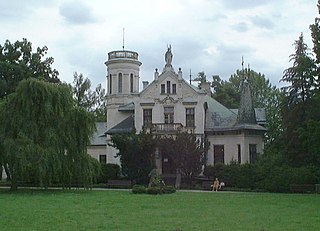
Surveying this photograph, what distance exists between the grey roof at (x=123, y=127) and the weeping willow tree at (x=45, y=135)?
51.1 feet

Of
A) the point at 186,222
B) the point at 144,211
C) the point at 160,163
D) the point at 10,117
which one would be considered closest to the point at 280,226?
the point at 186,222

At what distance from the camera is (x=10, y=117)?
32.0m

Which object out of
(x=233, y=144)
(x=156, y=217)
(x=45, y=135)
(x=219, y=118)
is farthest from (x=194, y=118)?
(x=156, y=217)

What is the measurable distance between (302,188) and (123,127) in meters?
19.6

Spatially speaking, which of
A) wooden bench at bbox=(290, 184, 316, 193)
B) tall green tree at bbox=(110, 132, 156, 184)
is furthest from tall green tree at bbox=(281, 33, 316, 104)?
tall green tree at bbox=(110, 132, 156, 184)

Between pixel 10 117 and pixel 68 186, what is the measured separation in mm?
5677

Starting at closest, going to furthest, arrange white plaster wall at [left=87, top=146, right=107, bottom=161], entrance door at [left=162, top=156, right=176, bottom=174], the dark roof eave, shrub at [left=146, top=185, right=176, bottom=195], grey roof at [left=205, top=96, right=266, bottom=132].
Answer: shrub at [left=146, top=185, right=176, bottom=195] → the dark roof eave → entrance door at [left=162, top=156, right=176, bottom=174] → grey roof at [left=205, top=96, right=266, bottom=132] → white plaster wall at [left=87, top=146, right=107, bottom=161]

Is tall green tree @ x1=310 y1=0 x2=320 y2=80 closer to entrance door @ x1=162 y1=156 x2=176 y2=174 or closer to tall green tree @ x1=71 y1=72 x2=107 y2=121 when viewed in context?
entrance door @ x1=162 y1=156 x2=176 y2=174

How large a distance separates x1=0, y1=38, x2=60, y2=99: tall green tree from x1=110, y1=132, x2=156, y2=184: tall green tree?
1062cm

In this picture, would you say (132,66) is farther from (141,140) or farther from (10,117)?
(10,117)

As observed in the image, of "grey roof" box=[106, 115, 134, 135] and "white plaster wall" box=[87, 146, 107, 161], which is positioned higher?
"grey roof" box=[106, 115, 134, 135]

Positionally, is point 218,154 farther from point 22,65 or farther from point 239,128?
point 22,65

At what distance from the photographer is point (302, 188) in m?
35.8

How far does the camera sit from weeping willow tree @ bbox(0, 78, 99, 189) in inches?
1214
